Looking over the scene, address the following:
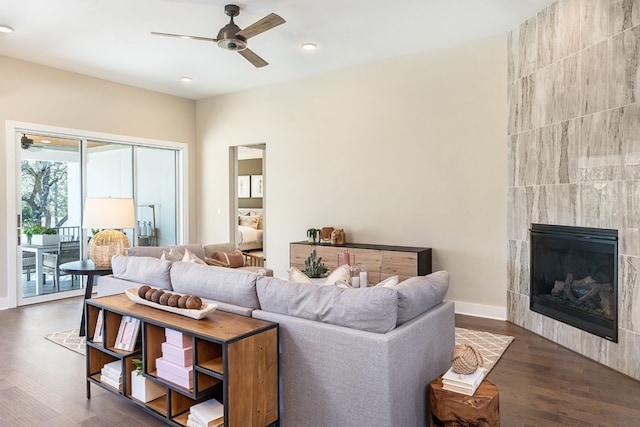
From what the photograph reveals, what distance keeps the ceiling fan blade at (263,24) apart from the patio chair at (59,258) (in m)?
3.99

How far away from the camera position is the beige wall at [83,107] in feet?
16.5

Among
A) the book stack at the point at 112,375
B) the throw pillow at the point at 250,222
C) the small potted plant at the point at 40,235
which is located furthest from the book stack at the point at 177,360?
the throw pillow at the point at 250,222

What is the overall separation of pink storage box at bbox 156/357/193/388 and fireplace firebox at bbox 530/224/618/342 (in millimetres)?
3106

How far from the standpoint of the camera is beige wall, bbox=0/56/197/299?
16.5 ft

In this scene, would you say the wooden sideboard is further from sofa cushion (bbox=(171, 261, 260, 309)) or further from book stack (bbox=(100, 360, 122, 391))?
book stack (bbox=(100, 360, 122, 391))

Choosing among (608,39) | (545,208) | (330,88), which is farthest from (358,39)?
(545,208)

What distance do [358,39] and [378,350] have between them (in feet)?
12.0

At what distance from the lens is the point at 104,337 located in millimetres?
2668

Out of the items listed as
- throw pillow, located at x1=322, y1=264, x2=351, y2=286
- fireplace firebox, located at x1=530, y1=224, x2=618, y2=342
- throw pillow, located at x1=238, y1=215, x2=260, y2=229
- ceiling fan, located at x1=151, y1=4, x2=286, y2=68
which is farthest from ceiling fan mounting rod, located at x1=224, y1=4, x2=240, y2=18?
throw pillow, located at x1=238, y1=215, x2=260, y2=229

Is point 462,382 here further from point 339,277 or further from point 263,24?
point 263,24

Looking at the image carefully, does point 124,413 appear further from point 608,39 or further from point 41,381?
point 608,39

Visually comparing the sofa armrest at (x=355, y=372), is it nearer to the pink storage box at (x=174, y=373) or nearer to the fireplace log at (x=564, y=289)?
the pink storage box at (x=174, y=373)

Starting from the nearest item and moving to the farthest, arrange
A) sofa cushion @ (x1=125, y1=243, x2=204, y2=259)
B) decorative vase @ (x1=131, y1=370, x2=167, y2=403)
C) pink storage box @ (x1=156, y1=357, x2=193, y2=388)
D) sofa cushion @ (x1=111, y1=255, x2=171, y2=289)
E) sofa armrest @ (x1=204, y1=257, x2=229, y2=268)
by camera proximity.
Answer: pink storage box @ (x1=156, y1=357, x2=193, y2=388) < decorative vase @ (x1=131, y1=370, x2=167, y2=403) < sofa cushion @ (x1=111, y1=255, x2=171, y2=289) < sofa cushion @ (x1=125, y1=243, x2=204, y2=259) < sofa armrest @ (x1=204, y1=257, x2=229, y2=268)

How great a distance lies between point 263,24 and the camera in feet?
11.2
